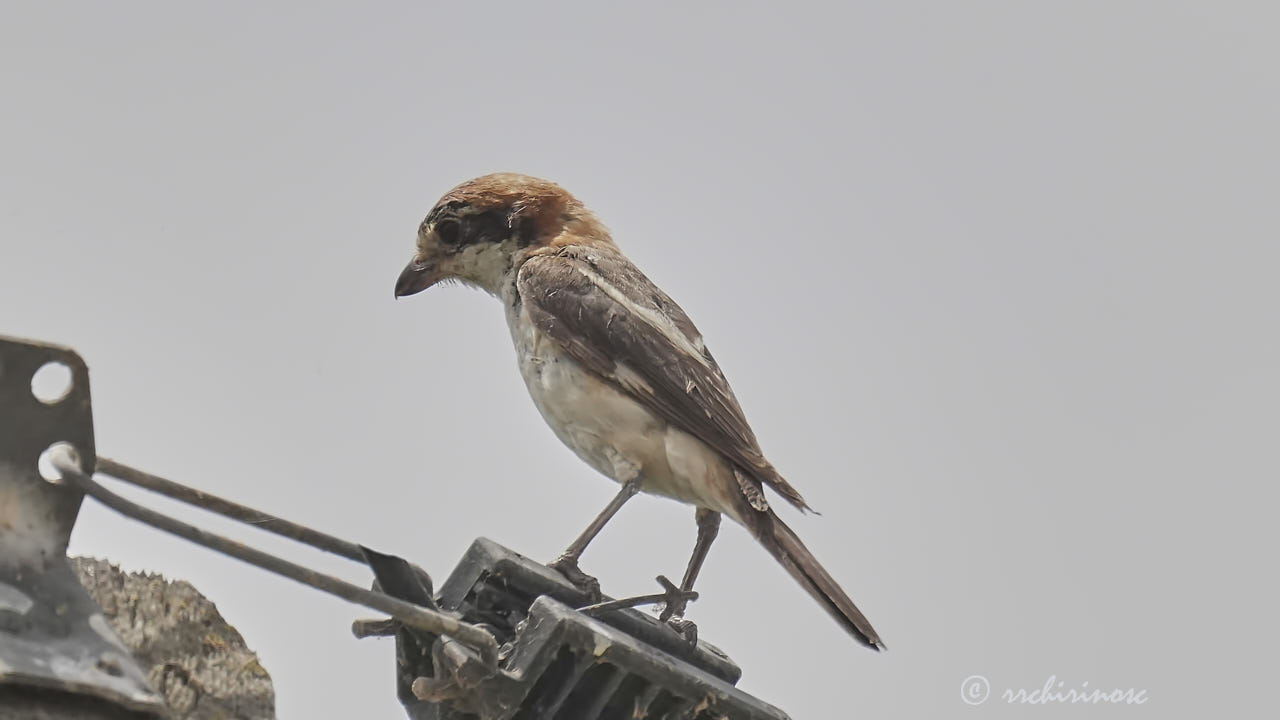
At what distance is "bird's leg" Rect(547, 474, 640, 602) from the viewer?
468cm

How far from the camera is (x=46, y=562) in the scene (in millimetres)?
2613

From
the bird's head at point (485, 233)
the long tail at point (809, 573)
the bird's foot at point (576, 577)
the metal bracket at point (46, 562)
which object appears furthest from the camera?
the bird's head at point (485, 233)

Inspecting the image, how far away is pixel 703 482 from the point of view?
625cm

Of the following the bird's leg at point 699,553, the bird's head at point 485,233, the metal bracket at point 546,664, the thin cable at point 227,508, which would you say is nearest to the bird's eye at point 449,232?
the bird's head at point 485,233

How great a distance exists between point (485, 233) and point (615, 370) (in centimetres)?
119

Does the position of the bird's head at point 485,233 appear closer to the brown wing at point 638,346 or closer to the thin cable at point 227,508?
the brown wing at point 638,346

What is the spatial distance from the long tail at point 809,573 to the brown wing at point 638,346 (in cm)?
25

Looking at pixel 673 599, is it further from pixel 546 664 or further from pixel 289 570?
pixel 289 570

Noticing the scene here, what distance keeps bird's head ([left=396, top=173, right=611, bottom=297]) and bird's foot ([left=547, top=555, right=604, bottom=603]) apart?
2166mm

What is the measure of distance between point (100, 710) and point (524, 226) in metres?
5.03

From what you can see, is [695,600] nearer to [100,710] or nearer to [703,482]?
[703,482]

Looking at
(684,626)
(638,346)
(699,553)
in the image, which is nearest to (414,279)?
(638,346)

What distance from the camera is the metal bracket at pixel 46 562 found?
2381 millimetres

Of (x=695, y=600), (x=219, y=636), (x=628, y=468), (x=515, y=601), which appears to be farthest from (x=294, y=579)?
(x=628, y=468)
